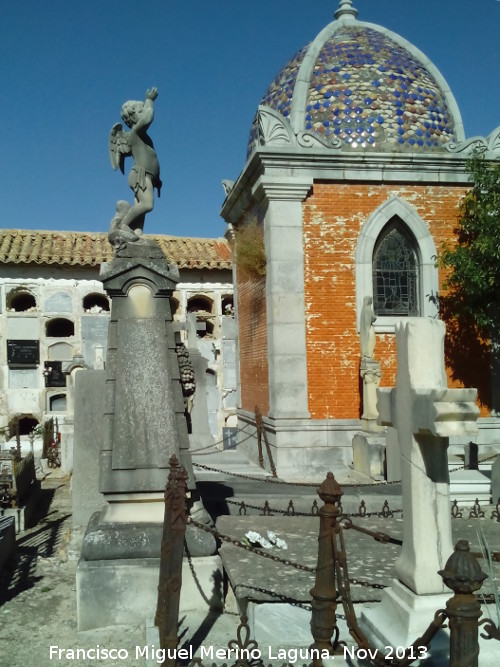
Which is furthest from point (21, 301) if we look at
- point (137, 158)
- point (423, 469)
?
point (423, 469)

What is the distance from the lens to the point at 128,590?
509 centimetres

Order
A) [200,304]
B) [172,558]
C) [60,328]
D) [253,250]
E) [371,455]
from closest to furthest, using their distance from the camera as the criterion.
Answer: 1. [172,558]
2. [371,455]
3. [253,250]
4. [60,328]
5. [200,304]

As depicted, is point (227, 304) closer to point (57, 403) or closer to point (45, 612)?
point (57, 403)

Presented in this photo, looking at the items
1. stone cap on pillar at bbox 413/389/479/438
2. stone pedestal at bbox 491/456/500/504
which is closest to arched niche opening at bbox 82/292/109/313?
stone pedestal at bbox 491/456/500/504

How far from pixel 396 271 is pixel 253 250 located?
8.98ft

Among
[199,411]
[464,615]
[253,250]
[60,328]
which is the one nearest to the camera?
[464,615]

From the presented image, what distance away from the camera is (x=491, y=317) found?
450 inches

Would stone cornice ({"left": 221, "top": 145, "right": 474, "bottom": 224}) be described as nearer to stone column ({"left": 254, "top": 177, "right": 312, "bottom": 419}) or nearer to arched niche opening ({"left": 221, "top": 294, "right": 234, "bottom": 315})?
stone column ({"left": 254, "top": 177, "right": 312, "bottom": 419})

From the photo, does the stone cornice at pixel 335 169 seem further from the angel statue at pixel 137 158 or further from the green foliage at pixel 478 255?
the angel statue at pixel 137 158

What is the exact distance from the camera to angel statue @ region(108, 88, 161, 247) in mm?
6387

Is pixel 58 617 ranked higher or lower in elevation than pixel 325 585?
lower

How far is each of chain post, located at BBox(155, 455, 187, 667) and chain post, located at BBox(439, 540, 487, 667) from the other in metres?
1.91

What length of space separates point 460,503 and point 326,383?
11.8 ft

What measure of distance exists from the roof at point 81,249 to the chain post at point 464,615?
840 inches
